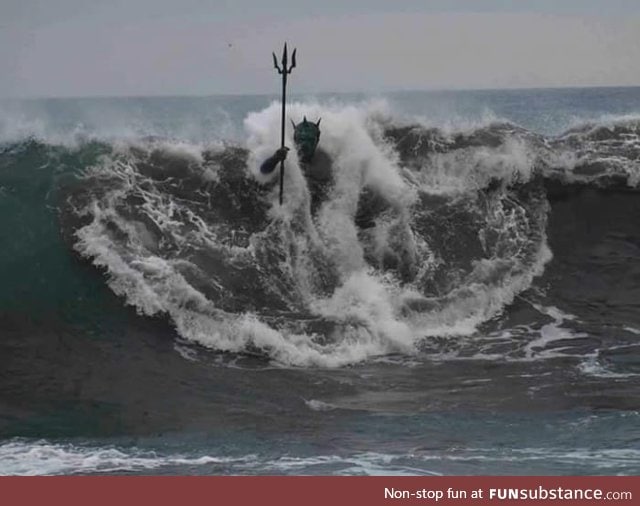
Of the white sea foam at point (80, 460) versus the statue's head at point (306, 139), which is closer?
the white sea foam at point (80, 460)

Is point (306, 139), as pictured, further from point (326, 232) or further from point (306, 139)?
point (326, 232)

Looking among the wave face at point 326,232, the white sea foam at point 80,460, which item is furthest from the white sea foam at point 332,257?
the white sea foam at point 80,460

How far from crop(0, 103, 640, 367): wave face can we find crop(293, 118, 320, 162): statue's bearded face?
16.4 inches

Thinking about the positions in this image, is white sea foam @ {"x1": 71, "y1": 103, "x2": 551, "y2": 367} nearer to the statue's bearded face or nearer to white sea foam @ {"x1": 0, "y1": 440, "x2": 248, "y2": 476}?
the statue's bearded face

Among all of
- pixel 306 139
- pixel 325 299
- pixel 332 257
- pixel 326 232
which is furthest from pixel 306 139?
pixel 325 299

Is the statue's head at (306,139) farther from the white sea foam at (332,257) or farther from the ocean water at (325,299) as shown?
the ocean water at (325,299)

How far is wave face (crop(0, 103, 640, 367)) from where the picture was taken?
52.2ft

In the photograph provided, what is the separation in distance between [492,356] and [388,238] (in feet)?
12.3

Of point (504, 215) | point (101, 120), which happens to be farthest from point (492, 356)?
point (101, 120)

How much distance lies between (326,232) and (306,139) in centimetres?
229

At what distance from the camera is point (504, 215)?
19.4 metres

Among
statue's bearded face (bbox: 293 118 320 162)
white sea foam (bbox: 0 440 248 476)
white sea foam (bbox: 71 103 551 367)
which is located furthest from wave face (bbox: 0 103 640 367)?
white sea foam (bbox: 0 440 248 476)

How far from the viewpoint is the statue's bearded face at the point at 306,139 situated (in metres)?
19.3

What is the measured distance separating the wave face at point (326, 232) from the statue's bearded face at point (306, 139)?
0.42m
